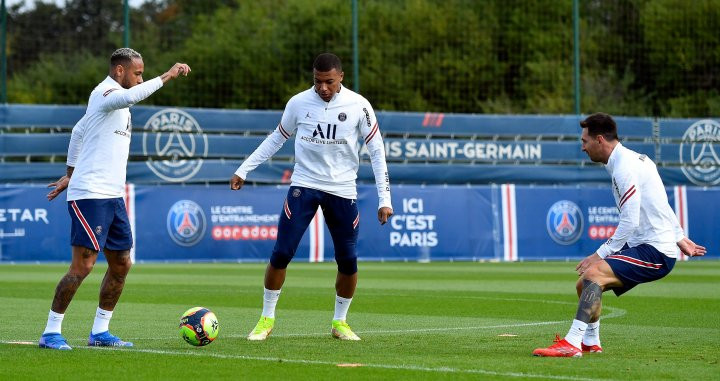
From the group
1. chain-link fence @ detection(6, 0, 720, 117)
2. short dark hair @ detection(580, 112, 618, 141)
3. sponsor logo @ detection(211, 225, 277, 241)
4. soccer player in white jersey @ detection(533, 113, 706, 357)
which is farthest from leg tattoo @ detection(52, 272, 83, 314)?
chain-link fence @ detection(6, 0, 720, 117)

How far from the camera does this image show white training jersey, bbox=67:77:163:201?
9984 millimetres

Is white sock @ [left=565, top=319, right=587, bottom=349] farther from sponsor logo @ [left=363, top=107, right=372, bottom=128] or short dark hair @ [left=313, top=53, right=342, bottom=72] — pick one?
short dark hair @ [left=313, top=53, right=342, bottom=72]

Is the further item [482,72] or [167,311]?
[482,72]

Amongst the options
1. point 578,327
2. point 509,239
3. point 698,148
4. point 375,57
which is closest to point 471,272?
point 509,239

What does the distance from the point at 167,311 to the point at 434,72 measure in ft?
119

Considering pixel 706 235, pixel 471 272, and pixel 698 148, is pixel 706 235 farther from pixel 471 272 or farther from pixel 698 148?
pixel 471 272

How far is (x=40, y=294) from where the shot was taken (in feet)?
56.1

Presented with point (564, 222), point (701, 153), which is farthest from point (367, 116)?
point (701, 153)

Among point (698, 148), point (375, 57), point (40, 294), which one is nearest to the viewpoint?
point (40, 294)

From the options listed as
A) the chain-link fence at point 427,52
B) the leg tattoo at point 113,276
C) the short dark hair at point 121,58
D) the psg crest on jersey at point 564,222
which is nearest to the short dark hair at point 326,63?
the short dark hair at point 121,58

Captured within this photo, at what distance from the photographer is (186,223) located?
25.9 m

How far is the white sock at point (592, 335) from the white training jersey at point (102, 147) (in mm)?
3797

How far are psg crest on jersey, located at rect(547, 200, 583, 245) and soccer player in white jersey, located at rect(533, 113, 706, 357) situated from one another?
1837cm

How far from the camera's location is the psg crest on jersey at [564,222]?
91.6ft
